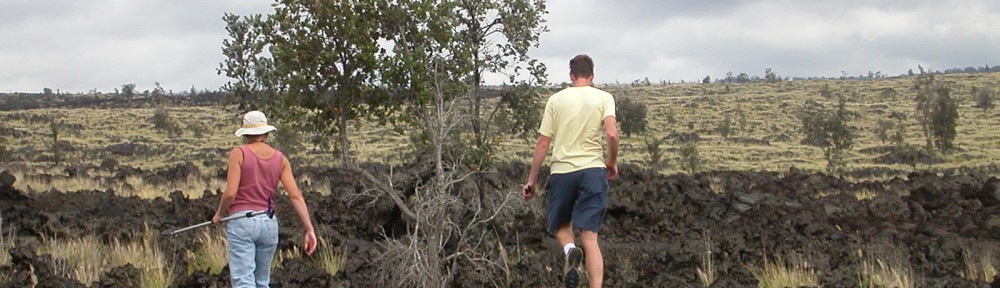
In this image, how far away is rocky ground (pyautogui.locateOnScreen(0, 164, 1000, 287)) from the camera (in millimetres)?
10008

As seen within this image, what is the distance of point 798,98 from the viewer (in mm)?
92250

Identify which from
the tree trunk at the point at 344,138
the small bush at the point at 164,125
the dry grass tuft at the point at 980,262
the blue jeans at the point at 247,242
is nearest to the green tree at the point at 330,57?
the tree trunk at the point at 344,138

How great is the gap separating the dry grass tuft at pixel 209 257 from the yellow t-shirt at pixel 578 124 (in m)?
4.54

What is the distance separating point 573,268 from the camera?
745 centimetres

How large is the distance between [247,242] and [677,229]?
27.3 feet

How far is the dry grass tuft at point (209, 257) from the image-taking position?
430 inches

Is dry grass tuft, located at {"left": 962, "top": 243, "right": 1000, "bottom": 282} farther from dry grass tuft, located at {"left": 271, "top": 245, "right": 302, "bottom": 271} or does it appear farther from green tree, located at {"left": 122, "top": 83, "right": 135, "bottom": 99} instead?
green tree, located at {"left": 122, "top": 83, "right": 135, "bottom": 99}

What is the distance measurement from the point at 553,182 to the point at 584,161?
0.36 meters

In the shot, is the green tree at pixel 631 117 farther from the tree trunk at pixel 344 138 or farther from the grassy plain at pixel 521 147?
the tree trunk at pixel 344 138

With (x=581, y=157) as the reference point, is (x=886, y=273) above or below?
below

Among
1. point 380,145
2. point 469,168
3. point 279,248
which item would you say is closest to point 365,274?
point 279,248

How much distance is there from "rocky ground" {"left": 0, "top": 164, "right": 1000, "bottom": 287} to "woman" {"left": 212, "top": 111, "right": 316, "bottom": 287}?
2.28 meters

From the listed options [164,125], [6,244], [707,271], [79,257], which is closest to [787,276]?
[707,271]

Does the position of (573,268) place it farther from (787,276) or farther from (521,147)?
(521,147)
